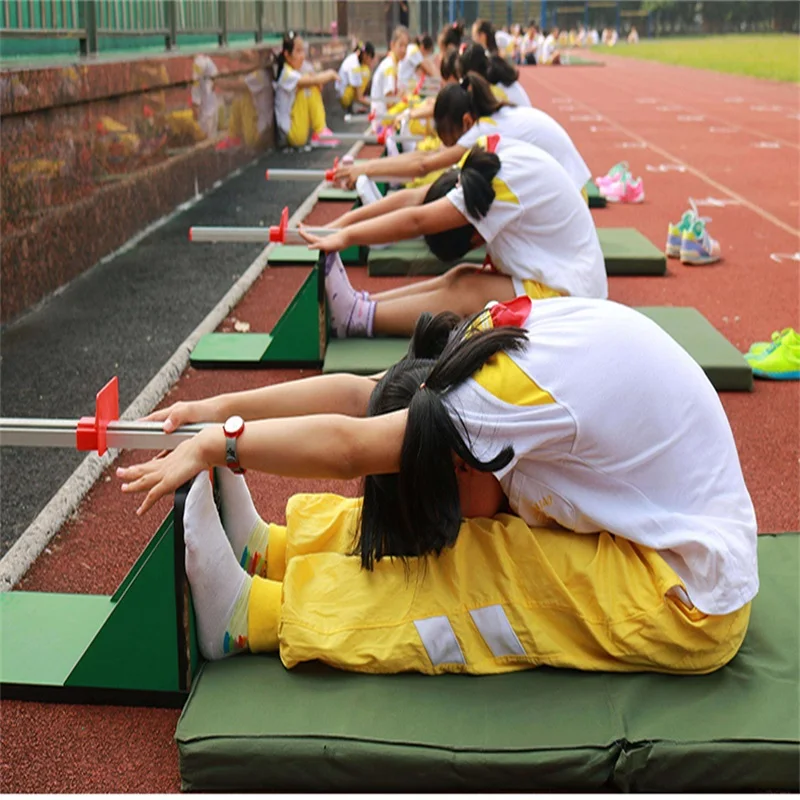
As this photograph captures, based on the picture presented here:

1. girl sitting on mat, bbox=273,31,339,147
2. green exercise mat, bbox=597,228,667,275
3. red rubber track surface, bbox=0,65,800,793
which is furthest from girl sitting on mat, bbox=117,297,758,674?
girl sitting on mat, bbox=273,31,339,147

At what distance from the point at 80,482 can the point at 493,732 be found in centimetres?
185

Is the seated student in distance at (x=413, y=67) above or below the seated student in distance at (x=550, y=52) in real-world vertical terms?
below

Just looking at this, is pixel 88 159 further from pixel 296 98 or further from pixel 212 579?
pixel 296 98

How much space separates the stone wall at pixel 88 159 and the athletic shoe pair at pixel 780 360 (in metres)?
3.41

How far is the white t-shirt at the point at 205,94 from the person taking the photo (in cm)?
909

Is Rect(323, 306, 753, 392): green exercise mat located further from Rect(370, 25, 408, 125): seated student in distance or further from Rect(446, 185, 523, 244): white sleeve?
Rect(370, 25, 408, 125): seated student in distance

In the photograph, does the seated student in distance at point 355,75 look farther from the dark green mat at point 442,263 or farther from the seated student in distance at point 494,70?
the dark green mat at point 442,263

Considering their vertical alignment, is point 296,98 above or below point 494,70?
below

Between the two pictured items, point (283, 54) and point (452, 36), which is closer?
point (452, 36)

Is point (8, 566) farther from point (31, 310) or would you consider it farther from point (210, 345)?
point (31, 310)

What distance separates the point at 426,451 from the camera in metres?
2.12

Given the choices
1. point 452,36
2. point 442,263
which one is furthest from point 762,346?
point 452,36

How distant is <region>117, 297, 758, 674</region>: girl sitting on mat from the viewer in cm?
214

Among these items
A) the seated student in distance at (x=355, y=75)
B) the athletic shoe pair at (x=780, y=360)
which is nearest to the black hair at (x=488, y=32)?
the seated student in distance at (x=355, y=75)
